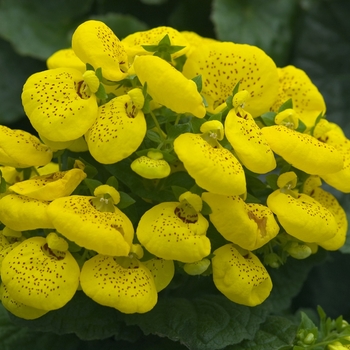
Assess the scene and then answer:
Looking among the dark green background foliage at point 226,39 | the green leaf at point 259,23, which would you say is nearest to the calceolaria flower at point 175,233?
the dark green background foliage at point 226,39

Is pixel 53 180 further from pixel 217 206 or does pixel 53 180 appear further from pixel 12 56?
pixel 12 56

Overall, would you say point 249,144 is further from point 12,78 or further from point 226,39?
point 12,78

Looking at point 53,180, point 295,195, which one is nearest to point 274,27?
point 295,195

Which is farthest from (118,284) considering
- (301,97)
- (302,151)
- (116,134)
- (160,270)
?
(301,97)

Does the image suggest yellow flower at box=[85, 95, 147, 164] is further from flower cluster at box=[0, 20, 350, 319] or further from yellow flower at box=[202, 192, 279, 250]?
yellow flower at box=[202, 192, 279, 250]

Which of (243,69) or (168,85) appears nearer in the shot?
(168,85)

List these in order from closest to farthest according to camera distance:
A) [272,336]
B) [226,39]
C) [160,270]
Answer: [160,270] < [272,336] < [226,39]

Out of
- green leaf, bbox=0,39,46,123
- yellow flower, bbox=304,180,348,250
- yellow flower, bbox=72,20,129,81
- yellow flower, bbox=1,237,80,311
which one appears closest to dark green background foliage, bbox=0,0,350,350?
green leaf, bbox=0,39,46,123
